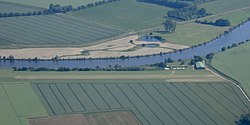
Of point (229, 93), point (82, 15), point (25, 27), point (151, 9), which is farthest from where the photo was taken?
point (151, 9)

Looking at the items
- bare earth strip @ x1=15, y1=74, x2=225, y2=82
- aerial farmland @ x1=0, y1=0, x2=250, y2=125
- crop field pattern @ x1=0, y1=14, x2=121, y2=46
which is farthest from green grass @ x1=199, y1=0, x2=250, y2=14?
bare earth strip @ x1=15, y1=74, x2=225, y2=82

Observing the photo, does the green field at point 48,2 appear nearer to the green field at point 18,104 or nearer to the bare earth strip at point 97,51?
the bare earth strip at point 97,51

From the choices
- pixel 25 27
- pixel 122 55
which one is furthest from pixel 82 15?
pixel 122 55

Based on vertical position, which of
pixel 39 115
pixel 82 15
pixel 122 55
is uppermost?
pixel 82 15

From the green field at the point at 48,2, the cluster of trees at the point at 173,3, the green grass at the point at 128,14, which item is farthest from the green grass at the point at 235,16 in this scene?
the green field at the point at 48,2

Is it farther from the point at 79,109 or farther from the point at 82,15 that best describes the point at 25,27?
the point at 79,109

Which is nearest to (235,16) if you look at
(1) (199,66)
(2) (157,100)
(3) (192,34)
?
(3) (192,34)
